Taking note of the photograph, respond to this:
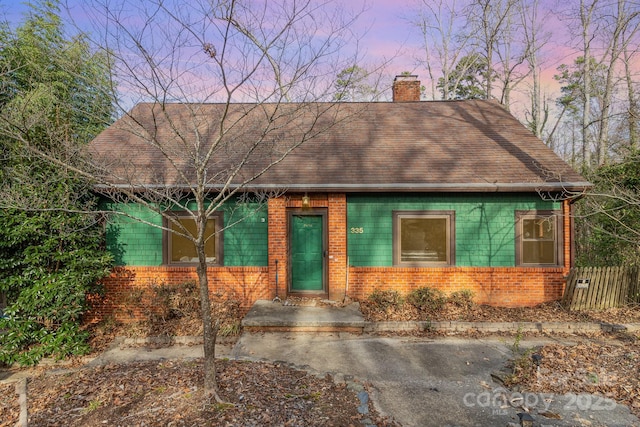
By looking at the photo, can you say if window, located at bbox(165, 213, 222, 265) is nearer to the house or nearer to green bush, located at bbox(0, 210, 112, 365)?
the house

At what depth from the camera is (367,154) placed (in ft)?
29.6

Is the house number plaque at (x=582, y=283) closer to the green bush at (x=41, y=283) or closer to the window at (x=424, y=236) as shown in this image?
the window at (x=424, y=236)

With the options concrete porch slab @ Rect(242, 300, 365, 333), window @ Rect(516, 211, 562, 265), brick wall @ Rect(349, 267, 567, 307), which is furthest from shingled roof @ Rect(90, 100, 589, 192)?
concrete porch slab @ Rect(242, 300, 365, 333)

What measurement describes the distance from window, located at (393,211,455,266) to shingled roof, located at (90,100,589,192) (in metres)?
0.68

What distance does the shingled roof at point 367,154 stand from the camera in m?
7.77

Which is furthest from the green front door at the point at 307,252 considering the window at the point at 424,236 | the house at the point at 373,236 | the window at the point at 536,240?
the window at the point at 536,240

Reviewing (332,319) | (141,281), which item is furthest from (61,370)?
(332,319)

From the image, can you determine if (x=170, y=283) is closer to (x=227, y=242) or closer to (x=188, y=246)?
(x=188, y=246)

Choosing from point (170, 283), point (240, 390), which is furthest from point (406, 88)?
point (240, 390)

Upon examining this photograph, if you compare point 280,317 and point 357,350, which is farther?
point 280,317

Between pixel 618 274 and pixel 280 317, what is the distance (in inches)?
278

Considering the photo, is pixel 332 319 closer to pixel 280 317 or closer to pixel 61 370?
pixel 280 317

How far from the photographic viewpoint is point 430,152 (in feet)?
29.8

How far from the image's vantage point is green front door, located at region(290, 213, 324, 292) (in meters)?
8.23
